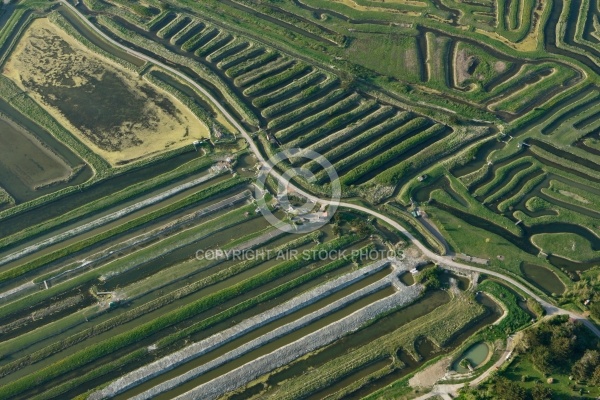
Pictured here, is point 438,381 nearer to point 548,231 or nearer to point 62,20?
point 548,231

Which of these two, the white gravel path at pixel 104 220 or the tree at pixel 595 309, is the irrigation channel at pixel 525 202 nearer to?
the tree at pixel 595 309

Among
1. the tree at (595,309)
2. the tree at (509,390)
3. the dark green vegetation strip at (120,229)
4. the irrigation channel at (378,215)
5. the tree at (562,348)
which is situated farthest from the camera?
the dark green vegetation strip at (120,229)

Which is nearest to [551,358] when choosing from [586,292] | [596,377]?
[596,377]

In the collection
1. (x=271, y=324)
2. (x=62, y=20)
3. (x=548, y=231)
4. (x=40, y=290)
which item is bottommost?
(x=548, y=231)

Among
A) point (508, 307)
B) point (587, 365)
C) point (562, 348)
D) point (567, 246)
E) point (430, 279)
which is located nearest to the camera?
point (587, 365)

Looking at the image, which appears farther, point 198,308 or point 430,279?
point 430,279

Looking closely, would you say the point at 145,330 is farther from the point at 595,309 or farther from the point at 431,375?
the point at 595,309

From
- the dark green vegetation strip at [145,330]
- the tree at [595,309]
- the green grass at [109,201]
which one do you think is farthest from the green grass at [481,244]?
the green grass at [109,201]

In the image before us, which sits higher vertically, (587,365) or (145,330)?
(145,330)

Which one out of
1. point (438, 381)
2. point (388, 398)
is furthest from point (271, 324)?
point (438, 381)
